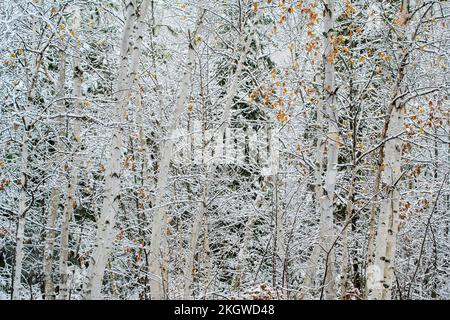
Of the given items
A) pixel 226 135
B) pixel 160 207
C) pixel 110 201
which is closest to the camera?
pixel 110 201

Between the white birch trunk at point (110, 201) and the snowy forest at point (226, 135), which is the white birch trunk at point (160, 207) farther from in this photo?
the white birch trunk at point (110, 201)

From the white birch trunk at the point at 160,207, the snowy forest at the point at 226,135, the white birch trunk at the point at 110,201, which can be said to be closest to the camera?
the white birch trunk at the point at 110,201

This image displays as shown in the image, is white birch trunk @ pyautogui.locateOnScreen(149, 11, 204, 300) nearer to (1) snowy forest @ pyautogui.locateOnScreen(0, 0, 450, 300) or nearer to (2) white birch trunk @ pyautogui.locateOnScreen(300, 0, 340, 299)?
(1) snowy forest @ pyautogui.locateOnScreen(0, 0, 450, 300)

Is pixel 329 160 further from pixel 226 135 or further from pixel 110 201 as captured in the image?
pixel 226 135

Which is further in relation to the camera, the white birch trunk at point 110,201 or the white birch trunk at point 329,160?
the white birch trunk at point 110,201

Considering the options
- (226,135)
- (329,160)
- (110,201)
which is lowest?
(110,201)

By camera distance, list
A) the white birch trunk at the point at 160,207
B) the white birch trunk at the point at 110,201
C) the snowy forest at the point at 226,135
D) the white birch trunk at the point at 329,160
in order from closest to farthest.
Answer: the white birch trunk at the point at 329,160, the white birch trunk at the point at 110,201, the snowy forest at the point at 226,135, the white birch trunk at the point at 160,207

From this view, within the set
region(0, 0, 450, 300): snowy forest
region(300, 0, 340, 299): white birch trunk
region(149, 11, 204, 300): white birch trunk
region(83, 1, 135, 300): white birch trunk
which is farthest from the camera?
region(149, 11, 204, 300): white birch trunk

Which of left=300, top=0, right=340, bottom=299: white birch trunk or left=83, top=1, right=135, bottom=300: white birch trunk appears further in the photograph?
left=83, top=1, right=135, bottom=300: white birch trunk

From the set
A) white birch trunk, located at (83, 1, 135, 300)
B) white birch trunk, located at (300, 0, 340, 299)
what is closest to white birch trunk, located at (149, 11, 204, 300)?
white birch trunk, located at (83, 1, 135, 300)

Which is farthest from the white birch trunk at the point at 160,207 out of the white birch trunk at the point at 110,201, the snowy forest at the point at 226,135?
the white birch trunk at the point at 110,201

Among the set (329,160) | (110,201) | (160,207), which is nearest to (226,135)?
(160,207)
